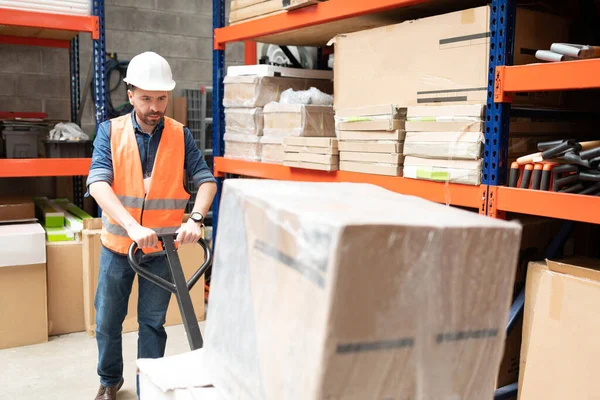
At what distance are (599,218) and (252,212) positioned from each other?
1.55m

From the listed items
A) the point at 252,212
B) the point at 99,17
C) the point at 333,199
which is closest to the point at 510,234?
the point at 333,199

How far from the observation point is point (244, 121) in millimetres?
4344

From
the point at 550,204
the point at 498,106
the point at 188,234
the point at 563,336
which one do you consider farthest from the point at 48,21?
the point at 563,336

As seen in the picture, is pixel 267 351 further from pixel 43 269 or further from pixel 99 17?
pixel 99 17

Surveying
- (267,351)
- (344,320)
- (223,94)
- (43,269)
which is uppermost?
(223,94)

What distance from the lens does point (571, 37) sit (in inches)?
118

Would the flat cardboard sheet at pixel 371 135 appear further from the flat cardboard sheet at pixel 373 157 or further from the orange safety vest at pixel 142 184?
the orange safety vest at pixel 142 184

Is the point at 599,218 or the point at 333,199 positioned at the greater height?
the point at 333,199

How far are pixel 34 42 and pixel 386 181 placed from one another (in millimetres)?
4246

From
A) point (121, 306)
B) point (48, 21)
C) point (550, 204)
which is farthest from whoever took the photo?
point (48, 21)

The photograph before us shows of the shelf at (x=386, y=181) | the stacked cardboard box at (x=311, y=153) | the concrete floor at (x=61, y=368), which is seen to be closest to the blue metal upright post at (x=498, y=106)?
the shelf at (x=386, y=181)

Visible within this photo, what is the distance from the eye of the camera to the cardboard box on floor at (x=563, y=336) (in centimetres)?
220

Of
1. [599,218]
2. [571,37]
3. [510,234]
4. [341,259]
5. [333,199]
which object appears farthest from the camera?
[571,37]

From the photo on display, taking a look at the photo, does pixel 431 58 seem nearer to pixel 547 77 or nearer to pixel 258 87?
pixel 547 77
